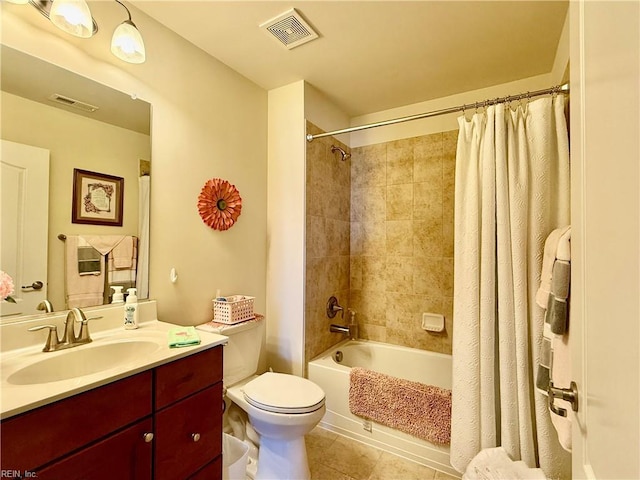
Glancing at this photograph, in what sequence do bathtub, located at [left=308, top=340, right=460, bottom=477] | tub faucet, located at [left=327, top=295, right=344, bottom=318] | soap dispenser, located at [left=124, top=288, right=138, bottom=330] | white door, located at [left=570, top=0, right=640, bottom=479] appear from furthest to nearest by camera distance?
tub faucet, located at [left=327, top=295, right=344, bottom=318] → bathtub, located at [left=308, top=340, right=460, bottom=477] → soap dispenser, located at [left=124, top=288, right=138, bottom=330] → white door, located at [left=570, top=0, right=640, bottom=479]

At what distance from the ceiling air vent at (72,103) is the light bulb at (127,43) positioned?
25 centimetres

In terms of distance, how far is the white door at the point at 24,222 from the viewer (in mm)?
1102

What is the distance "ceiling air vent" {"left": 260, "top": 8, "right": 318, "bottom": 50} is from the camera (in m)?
1.55

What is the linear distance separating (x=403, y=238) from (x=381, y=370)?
1113 millimetres

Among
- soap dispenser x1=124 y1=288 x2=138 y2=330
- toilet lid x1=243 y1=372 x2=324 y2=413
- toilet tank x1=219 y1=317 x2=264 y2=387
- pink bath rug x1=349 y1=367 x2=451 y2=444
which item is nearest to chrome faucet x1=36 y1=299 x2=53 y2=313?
soap dispenser x1=124 y1=288 x2=138 y2=330

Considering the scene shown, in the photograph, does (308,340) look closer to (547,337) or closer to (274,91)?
(547,337)

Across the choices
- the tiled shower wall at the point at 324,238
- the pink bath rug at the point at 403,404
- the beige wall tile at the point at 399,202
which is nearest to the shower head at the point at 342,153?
the tiled shower wall at the point at 324,238

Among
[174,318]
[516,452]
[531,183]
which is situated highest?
[531,183]

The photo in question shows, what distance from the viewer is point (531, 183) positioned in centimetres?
147

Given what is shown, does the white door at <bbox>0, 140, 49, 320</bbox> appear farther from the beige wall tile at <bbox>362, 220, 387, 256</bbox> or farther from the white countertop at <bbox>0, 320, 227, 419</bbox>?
the beige wall tile at <bbox>362, 220, 387, 256</bbox>

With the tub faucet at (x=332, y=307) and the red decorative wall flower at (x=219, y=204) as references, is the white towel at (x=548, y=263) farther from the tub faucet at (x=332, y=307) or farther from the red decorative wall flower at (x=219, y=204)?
the red decorative wall flower at (x=219, y=204)

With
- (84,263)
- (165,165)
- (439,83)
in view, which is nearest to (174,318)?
(84,263)

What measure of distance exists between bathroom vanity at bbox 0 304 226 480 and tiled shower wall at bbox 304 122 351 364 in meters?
1.04

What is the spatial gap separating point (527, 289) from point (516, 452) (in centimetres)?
76
